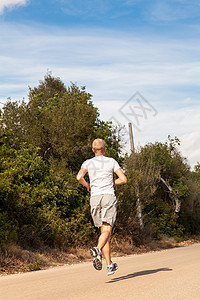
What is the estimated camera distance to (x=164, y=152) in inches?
1353

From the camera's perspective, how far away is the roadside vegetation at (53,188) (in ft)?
45.4

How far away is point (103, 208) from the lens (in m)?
6.63

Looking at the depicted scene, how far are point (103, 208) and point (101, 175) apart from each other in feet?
1.70

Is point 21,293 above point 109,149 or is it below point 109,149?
below

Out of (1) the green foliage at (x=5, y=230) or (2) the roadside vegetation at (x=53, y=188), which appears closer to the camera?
(1) the green foliage at (x=5, y=230)

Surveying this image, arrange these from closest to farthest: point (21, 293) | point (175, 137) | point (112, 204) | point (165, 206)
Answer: point (21, 293) → point (112, 204) → point (165, 206) → point (175, 137)

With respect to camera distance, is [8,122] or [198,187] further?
[198,187]

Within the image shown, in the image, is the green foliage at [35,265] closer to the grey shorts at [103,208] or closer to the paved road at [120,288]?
the paved road at [120,288]

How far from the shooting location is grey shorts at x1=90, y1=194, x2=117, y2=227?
21.7 ft

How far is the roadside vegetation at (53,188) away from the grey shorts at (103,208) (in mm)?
5004

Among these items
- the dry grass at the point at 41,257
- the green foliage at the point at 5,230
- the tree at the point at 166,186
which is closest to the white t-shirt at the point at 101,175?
the dry grass at the point at 41,257

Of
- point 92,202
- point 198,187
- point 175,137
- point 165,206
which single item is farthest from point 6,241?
point 198,187

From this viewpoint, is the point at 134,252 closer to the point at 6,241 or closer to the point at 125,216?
the point at 125,216

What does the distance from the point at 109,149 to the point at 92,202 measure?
1457 cm
